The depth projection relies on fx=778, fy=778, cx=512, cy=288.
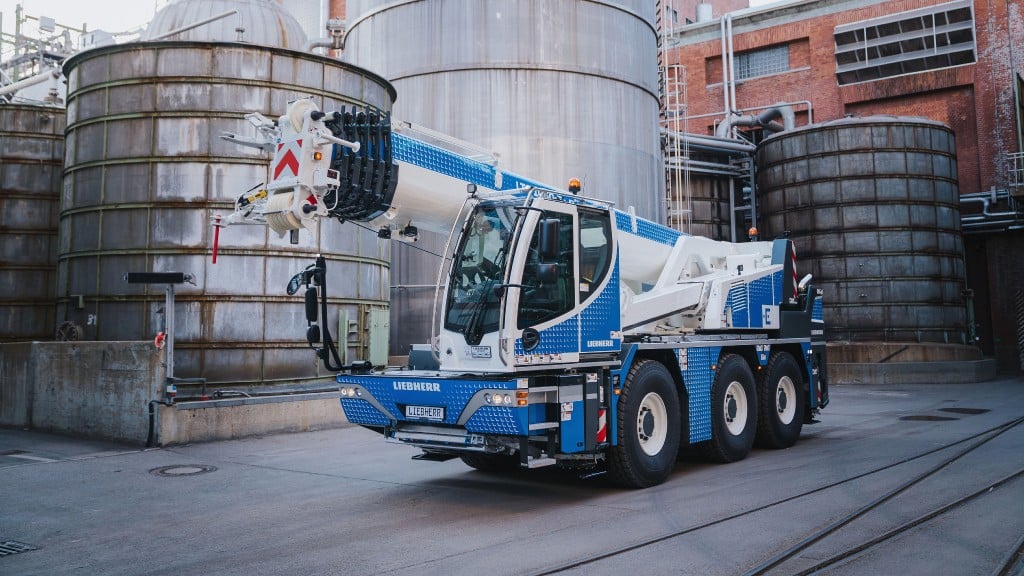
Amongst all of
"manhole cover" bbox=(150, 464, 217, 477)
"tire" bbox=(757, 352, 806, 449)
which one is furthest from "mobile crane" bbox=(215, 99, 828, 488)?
"manhole cover" bbox=(150, 464, 217, 477)

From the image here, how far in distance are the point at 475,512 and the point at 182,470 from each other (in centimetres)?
506

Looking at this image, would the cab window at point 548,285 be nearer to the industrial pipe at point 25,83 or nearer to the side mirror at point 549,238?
the side mirror at point 549,238

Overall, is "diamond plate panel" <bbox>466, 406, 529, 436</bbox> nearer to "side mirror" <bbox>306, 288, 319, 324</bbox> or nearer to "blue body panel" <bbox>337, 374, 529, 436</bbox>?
"blue body panel" <bbox>337, 374, 529, 436</bbox>

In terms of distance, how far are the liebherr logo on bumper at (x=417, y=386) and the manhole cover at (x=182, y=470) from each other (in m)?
4.06

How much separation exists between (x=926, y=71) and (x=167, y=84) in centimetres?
2975

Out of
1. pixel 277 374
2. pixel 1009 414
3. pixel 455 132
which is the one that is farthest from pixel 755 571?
pixel 455 132

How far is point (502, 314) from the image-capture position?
7695 mm

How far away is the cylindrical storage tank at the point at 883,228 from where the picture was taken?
26.8 metres

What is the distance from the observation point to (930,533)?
262 inches

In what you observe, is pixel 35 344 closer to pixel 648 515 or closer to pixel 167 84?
pixel 167 84

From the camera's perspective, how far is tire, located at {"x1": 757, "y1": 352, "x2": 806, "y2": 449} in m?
11.7

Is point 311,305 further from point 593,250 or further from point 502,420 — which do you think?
point 593,250

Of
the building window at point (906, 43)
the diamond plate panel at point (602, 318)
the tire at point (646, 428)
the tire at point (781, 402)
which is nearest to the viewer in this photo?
the diamond plate panel at point (602, 318)

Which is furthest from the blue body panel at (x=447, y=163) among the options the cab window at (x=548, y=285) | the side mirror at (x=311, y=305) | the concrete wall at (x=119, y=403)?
the concrete wall at (x=119, y=403)
